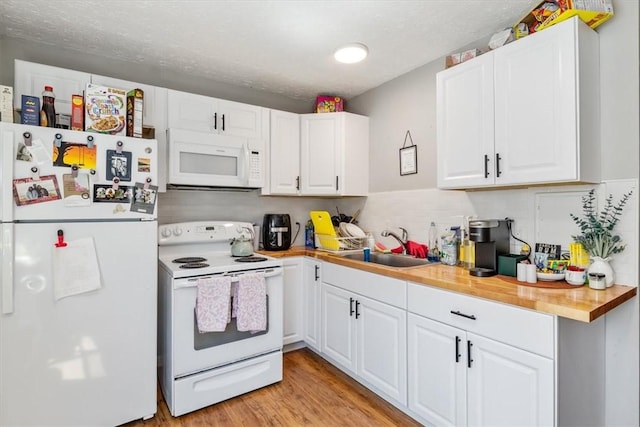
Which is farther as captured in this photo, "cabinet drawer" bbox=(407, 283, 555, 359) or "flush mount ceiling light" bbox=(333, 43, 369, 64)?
"flush mount ceiling light" bbox=(333, 43, 369, 64)

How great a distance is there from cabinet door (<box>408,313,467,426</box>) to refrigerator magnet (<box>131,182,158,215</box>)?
1654 millimetres

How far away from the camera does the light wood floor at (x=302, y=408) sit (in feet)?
6.33

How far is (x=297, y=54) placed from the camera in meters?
2.41

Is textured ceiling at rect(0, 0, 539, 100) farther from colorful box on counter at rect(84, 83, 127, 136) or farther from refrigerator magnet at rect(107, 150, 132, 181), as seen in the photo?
refrigerator magnet at rect(107, 150, 132, 181)

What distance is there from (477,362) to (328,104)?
2.44 metres

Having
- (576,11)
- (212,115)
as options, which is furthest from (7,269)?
(576,11)

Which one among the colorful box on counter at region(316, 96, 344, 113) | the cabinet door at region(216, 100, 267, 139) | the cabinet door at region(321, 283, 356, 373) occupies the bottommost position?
the cabinet door at region(321, 283, 356, 373)

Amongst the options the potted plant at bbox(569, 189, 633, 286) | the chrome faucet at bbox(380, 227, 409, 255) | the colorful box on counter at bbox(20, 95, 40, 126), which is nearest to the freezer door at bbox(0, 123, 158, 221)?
the colorful box on counter at bbox(20, 95, 40, 126)

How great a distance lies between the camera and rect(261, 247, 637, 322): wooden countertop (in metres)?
1.23

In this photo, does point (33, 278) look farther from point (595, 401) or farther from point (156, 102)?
point (595, 401)

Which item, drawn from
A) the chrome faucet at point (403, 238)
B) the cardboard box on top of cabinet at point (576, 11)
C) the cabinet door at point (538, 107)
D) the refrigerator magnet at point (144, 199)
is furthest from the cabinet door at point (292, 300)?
the cardboard box on top of cabinet at point (576, 11)

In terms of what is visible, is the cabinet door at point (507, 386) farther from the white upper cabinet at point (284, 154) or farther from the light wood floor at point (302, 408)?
the white upper cabinet at point (284, 154)

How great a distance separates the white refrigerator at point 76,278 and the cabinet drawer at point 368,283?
4.02ft

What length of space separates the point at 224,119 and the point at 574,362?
2667 mm
